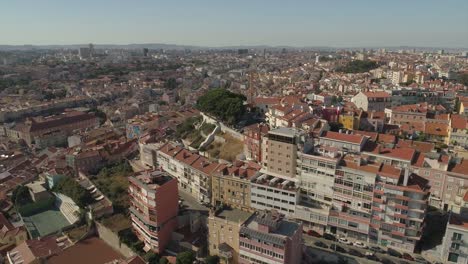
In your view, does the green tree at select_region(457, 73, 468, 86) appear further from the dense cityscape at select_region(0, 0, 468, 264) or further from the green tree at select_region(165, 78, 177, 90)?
the green tree at select_region(165, 78, 177, 90)

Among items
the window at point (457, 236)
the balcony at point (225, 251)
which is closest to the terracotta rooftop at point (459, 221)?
the window at point (457, 236)

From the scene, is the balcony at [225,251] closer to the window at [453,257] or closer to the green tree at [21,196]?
the window at [453,257]

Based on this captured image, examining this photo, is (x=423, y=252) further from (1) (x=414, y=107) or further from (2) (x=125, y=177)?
(2) (x=125, y=177)

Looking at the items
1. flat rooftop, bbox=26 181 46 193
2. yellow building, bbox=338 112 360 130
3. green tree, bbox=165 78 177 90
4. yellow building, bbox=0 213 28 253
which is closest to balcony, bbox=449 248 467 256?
yellow building, bbox=338 112 360 130

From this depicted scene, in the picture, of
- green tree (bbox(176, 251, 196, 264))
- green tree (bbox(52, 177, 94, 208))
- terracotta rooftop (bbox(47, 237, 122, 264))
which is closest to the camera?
green tree (bbox(176, 251, 196, 264))

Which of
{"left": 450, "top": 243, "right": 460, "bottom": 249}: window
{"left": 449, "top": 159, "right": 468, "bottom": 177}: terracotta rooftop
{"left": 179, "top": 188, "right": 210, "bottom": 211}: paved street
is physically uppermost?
{"left": 449, "top": 159, "right": 468, "bottom": 177}: terracotta rooftop

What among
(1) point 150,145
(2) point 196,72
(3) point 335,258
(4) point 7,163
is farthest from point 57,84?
(3) point 335,258
